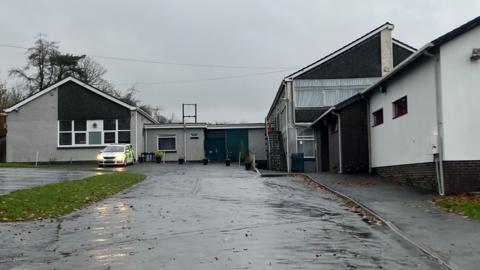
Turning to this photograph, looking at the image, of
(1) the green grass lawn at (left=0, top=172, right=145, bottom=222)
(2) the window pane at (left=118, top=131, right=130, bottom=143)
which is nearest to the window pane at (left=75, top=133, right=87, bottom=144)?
(2) the window pane at (left=118, top=131, right=130, bottom=143)

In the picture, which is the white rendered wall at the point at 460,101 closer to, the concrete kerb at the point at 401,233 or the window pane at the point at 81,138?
the concrete kerb at the point at 401,233

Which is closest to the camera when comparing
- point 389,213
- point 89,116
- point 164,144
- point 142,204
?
point 389,213

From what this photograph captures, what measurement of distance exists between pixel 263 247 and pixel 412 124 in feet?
39.8

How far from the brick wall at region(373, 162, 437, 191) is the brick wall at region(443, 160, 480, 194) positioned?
0.88m

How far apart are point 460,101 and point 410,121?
3.05 metres

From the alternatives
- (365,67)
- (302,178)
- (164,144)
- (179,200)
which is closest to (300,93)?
(365,67)

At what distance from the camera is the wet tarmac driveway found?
26.9 feet

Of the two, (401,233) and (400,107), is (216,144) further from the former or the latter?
(401,233)

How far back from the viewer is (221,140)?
2000 inches

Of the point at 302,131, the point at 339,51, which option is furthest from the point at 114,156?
the point at 339,51

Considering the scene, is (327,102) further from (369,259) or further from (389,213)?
(369,259)

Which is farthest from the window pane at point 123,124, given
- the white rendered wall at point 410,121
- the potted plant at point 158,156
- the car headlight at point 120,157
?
the white rendered wall at point 410,121

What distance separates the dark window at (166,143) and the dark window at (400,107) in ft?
90.4

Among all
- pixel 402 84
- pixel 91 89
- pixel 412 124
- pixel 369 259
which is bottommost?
pixel 369 259
